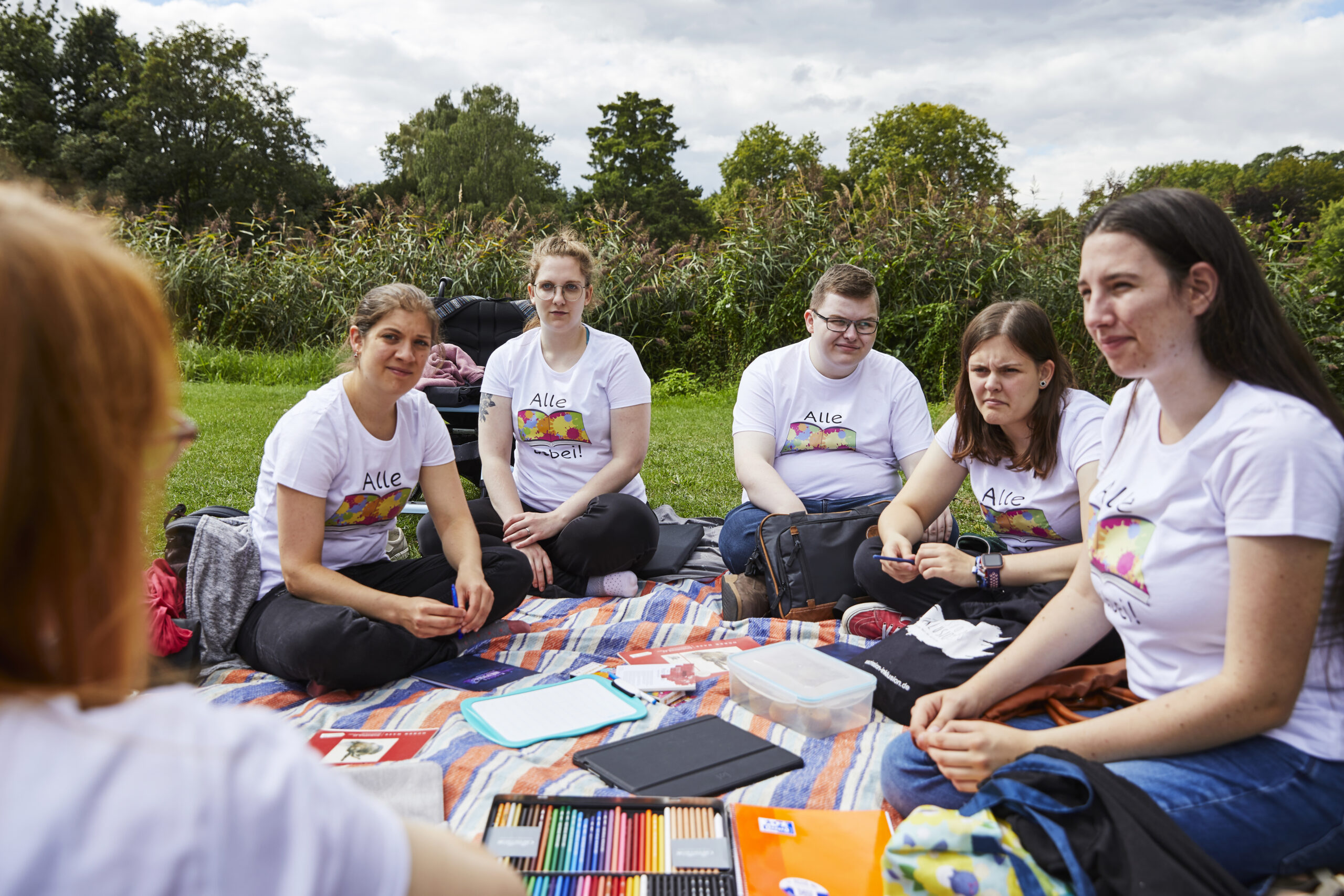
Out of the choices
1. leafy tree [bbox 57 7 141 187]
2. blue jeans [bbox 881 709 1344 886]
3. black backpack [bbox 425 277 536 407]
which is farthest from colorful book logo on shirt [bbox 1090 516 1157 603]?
leafy tree [bbox 57 7 141 187]

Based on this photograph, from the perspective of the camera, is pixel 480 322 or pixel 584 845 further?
pixel 480 322

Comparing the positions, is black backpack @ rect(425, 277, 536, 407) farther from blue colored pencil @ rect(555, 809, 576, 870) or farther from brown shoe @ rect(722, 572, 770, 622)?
blue colored pencil @ rect(555, 809, 576, 870)

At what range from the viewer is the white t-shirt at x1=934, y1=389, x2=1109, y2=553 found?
2566mm

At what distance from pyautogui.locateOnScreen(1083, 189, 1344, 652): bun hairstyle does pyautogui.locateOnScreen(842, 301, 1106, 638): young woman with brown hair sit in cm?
96

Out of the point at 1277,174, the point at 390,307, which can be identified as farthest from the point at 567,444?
the point at 1277,174

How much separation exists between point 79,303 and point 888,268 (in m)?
7.78

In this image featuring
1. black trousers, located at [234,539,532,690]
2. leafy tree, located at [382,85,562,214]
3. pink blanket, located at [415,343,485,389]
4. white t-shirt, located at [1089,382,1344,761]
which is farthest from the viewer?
leafy tree, located at [382,85,562,214]

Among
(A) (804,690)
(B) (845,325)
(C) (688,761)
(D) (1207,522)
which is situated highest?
(B) (845,325)

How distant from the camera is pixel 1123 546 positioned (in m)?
1.67

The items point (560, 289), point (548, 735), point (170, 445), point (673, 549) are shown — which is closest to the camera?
point (170, 445)

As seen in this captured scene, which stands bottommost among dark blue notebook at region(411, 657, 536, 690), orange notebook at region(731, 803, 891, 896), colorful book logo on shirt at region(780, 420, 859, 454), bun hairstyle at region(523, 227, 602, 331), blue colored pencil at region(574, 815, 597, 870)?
dark blue notebook at region(411, 657, 536, 690)

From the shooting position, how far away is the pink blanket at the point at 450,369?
15.5 ft

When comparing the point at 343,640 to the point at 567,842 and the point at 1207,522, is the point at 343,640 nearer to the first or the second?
the point at 567,842

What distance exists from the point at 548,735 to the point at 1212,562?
151 centimetres
